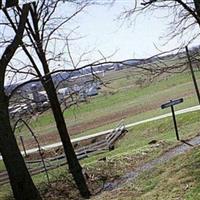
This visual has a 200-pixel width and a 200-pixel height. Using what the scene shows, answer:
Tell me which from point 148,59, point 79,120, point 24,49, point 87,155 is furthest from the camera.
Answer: point 79,120

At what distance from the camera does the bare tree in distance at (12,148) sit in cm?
727

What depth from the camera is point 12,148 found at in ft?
24.1

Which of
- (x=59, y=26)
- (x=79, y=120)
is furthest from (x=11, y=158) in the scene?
(x=79, y=120)

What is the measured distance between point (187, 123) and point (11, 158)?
56.2 feet

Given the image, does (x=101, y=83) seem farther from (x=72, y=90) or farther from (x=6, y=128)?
(x=72, y=90)

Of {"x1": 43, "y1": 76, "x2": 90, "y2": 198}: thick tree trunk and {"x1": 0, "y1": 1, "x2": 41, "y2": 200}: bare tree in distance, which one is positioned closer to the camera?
{"x1": 0, "y1": 1, "x2": 41, "y2": 200}: bare tree in distance

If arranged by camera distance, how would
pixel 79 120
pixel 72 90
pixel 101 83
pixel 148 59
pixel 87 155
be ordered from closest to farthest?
pixel 148 59 → pixel 101 83 → pixel 72 90 → pixel 87 155 → pixel 79 120

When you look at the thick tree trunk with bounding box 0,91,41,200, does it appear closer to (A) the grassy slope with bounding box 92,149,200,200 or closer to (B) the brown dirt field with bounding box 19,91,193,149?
(A) the grassy slope with bounding box 92,149,200,200

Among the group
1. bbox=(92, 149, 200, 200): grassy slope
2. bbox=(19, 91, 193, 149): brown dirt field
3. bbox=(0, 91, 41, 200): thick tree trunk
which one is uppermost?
bbox=(0, 91, 41, 200): thick tree trunk

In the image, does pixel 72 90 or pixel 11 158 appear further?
pixel 72 90

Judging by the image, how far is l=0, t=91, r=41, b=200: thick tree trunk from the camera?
7.26m

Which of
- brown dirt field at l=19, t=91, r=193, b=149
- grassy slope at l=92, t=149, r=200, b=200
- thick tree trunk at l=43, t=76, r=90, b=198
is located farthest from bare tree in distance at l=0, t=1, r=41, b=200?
brown dirt field at l=19, t=91, r=193, b=149

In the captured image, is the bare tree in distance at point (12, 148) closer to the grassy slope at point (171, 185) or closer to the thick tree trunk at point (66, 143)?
the grassy slope at point (171, 185)

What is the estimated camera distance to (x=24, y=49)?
39.8 ft
